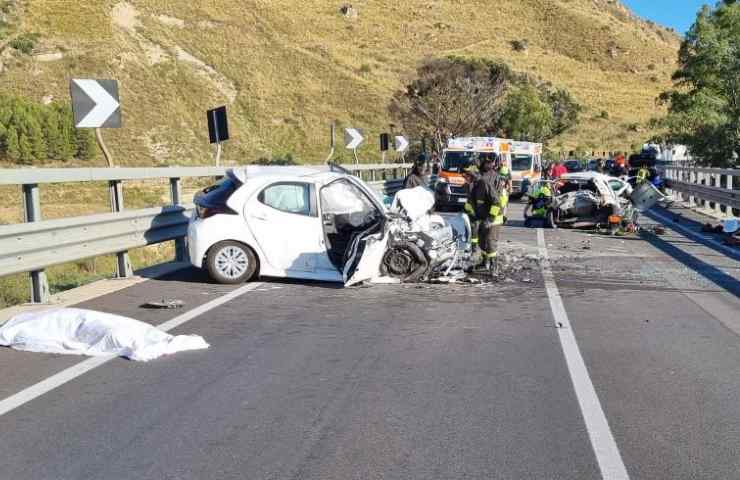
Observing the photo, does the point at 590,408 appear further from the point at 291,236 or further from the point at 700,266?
the point at 700,266

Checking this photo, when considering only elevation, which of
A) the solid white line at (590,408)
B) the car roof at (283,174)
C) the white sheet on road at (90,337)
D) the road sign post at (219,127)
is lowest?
the solid white line at (590,408)

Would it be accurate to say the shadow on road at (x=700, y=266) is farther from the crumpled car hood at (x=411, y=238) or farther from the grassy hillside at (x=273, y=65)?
the grassy hillside at (x=273, y=65)

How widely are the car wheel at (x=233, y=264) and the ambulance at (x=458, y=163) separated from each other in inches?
601

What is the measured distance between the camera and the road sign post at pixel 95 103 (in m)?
11.6

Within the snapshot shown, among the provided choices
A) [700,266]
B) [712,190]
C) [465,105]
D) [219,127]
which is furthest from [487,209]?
[465,105]

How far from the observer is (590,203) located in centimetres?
2052

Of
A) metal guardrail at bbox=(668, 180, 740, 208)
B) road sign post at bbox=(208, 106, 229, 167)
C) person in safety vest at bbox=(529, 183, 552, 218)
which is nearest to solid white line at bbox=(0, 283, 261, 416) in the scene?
road sign post at bbox=(208, 106, 229, 167)

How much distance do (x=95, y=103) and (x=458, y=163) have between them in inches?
685

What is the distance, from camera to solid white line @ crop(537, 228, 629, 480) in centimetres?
472

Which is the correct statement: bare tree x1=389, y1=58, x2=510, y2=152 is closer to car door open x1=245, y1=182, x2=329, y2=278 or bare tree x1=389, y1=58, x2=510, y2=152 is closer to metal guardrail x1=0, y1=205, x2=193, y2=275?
metal guardrail x1=0, y1=205, x2=193, y2=275

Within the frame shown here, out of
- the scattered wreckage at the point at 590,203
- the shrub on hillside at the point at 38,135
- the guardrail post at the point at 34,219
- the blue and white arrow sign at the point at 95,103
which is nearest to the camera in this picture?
the guardrail post at the point at 34,219

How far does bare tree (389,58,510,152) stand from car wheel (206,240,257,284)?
146 feet

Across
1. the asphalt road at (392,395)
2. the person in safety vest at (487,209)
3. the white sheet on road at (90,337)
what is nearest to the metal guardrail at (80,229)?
the asphalt road at (392,395)

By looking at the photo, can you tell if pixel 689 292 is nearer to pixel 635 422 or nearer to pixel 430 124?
pixel 635 422
